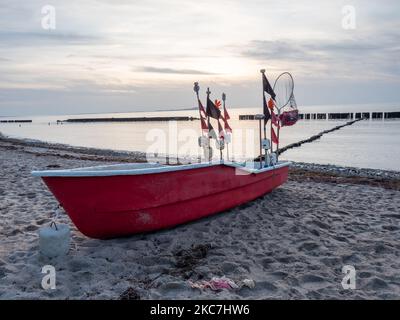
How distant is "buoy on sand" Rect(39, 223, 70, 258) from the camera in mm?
5242

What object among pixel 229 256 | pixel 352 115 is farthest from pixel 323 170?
pixel 352 115

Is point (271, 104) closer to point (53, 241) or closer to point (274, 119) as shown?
point (274, 119)

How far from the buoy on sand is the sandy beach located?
119 mm

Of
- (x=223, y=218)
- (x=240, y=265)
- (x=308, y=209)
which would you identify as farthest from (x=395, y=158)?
(x=240, y=265)

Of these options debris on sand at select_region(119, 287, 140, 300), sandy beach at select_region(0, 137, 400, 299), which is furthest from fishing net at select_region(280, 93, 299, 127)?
debris on sand at select_region(119, 287, 140, 300)

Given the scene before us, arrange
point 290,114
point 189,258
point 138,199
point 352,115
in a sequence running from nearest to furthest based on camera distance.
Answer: point 189,258, point 138,199, point 290,114, point 352,115

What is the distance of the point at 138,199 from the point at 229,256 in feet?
5.49

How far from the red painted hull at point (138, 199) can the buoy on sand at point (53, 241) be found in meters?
0.44

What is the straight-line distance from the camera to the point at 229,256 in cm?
558

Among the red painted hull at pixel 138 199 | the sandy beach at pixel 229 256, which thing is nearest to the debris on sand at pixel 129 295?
the sandy beach at pixel 229 256

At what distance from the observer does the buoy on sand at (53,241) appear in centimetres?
524

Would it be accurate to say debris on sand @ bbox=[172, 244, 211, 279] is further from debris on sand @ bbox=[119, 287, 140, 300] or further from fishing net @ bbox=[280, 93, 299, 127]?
fishing net @ bbox=[280, 93, 299, 127]
